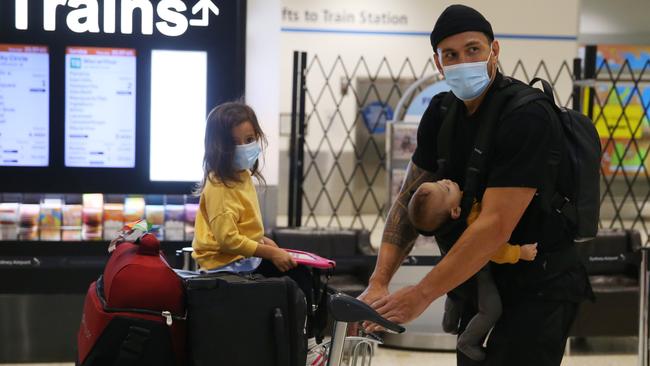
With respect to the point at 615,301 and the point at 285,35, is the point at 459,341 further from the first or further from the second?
the point at 285,35

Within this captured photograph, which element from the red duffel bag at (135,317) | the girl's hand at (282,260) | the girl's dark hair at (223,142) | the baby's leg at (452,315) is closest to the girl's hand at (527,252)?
the baby's leg at (452,315)

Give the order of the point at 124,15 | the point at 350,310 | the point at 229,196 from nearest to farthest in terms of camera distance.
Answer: the point at 350,310 → the point at 229,196 → the point at 124,15

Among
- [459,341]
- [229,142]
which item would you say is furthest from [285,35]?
[459,341]

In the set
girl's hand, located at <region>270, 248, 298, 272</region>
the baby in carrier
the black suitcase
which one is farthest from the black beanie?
girl's hand, located at <region>270, 248, 298, 272</region>

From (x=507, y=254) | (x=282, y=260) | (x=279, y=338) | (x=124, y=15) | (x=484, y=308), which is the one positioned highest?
(x=124, y=15)

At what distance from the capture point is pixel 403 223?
6.51 feet

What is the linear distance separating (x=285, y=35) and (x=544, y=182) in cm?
830

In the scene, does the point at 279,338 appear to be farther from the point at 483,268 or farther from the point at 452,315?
the point at 483,268

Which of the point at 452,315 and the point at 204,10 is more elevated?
the point at 204,10

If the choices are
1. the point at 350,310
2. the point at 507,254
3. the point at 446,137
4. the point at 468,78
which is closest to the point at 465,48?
the point at 468,78

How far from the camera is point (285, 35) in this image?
388 inches

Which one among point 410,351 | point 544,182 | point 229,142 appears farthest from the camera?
point 410,351

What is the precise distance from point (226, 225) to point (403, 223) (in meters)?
Result: 1.25

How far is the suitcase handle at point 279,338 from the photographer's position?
8.14 feet
